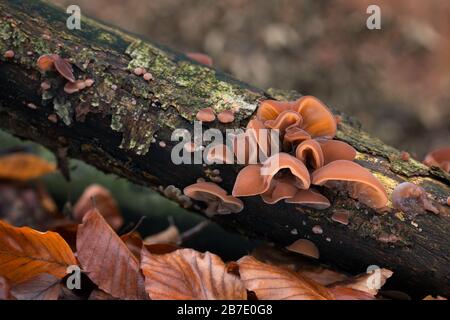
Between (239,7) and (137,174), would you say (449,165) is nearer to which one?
(137,174)

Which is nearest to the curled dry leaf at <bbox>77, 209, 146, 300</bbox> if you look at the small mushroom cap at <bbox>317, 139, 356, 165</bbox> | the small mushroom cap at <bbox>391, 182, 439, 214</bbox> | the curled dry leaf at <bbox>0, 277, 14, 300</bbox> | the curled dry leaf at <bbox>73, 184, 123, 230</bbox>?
the curled dry leaf at <bbox>0, 277, 14, 300</bbox>

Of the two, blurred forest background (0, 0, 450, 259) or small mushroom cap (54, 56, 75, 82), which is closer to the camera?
small mushroom cap (54, 56, 75, 82)

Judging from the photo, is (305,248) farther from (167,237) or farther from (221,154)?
(167,237)

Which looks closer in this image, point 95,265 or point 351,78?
point 95,265

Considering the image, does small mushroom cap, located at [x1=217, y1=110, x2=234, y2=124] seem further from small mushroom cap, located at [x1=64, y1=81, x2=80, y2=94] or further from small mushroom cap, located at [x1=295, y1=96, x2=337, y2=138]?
small mushroom cap, located at [x1=64, y1=81, x2=80, y2=94]

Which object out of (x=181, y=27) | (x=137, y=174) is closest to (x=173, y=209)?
(x=137, y=174)

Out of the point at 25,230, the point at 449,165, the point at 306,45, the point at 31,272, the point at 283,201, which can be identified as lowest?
the point at 31,272

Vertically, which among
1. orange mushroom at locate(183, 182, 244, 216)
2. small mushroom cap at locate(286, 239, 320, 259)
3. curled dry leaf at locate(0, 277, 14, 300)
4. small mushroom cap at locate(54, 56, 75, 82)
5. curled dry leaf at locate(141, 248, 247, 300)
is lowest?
curled dry leaf at locate(0, 277, 14, 300)

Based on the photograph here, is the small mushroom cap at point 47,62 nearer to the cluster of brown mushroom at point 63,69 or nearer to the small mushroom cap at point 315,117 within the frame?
the cluster of brown mushroom at point 63,69
